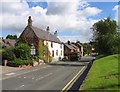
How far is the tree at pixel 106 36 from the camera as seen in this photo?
61406mm

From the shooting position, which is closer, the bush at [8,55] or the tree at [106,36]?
the bush at [8,55]

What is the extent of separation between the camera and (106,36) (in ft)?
210

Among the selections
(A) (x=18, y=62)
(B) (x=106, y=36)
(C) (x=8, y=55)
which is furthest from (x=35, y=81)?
(B) (x=106, y=36)

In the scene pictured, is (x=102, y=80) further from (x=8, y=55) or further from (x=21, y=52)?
(x=21, y=52)

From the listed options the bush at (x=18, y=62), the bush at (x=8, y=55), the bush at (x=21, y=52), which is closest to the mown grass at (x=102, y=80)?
the bush at (x=18, y=62)

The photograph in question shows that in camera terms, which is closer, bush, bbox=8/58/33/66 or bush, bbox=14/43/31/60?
bush, bbox=8/58/33/66

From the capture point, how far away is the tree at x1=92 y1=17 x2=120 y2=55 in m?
61.4

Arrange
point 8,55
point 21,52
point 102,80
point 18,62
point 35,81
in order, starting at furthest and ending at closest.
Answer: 1. point 21,52
2. point 8,55
3. point 18,62
4. point 35,81
5. point 102,80

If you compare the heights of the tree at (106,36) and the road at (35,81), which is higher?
the tree at (106,36)

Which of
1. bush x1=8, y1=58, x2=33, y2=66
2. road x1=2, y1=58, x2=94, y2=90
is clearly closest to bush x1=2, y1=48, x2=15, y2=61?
bush x1=8, y1=58, x2=33, y2=66

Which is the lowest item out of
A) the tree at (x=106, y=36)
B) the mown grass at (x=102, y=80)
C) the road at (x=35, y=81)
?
the road at (x=35, y=81)

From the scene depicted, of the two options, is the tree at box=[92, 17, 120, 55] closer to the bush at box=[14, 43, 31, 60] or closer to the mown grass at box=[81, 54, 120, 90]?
the bush at box=[14, 43, 31, 60]

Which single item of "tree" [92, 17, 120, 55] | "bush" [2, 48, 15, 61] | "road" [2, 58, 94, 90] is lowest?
"road" [2, 58, 94, 90]

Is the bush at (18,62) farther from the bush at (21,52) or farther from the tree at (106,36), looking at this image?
the tree at (106,36)
